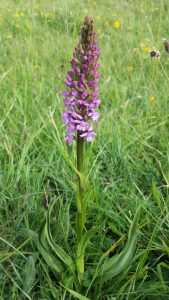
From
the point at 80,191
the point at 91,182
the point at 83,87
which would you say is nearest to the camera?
the point at 83,87

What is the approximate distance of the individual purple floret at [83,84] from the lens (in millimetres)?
1247

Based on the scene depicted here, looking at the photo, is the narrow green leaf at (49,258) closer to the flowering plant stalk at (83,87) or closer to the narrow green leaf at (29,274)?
the narrow green leaf at (29,274)

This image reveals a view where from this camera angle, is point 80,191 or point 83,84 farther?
point 80,191

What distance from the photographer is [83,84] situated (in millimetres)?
1268

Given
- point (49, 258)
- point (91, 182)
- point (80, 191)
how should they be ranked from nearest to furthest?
point (80, 191) → point (49, 258) → point (91, 182)

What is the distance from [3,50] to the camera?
12.5 feet

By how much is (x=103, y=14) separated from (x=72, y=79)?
12.9ft

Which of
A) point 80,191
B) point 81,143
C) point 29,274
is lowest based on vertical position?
point 29,274

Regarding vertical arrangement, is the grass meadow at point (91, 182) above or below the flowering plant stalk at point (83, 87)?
below

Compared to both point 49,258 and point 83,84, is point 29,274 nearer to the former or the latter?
point 49,258

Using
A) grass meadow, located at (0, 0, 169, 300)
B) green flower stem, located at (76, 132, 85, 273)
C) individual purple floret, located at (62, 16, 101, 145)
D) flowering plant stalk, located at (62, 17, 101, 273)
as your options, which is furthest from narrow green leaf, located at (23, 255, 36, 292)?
individual purple floret, located at (62, 16, 101, 145)

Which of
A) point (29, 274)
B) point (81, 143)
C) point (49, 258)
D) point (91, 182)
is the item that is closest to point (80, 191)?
point (81, 143)

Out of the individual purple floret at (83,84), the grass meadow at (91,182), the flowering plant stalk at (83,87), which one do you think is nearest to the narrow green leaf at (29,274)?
the grass meadow at (91,182)

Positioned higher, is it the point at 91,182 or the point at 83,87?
the point at 83,87
